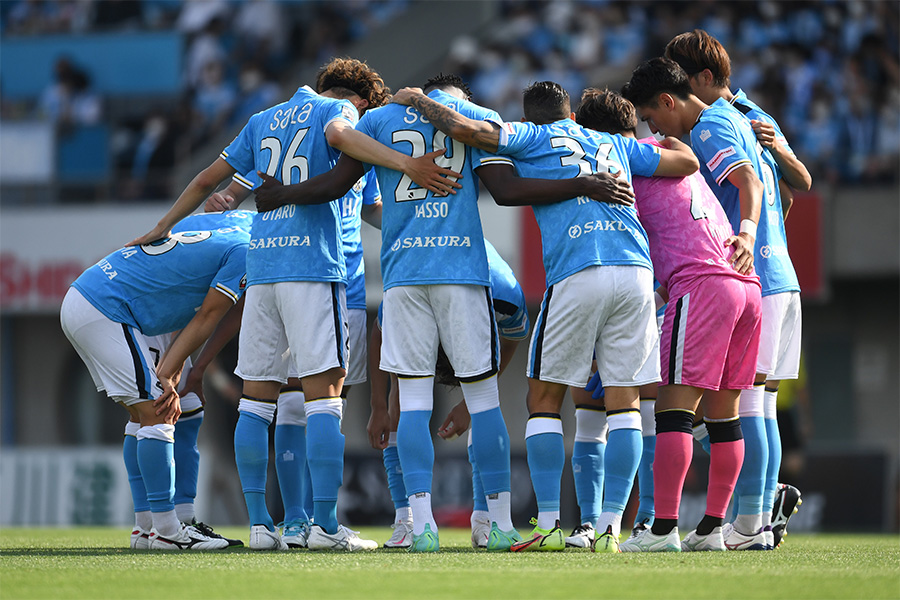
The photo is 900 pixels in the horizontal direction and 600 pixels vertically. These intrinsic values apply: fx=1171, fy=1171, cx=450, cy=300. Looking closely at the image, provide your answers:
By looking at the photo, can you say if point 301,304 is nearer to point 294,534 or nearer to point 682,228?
point 294,534

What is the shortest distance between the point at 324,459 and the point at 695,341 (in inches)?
72.0

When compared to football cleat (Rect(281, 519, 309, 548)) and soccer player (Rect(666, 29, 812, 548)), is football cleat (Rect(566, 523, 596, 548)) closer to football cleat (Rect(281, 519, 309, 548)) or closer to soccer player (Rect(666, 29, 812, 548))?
soccer player (Rect(666, 29, 812, 548))

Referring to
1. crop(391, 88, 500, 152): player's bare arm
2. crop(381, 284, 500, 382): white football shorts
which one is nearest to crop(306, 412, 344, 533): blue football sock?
crop(381, 284, 500, 382): white football shorts

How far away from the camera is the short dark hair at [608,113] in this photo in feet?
19.0

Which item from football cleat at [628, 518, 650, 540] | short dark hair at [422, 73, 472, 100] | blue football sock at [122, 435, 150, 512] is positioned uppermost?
short dark hair at [422, 73, 472, 100]

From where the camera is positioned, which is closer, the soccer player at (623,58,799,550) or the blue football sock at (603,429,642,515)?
the blue football sock at (603,429,642,515)

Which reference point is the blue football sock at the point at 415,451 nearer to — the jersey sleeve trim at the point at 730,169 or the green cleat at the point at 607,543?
the green cleat at the point at 607,543

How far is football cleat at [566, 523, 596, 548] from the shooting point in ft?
17.5

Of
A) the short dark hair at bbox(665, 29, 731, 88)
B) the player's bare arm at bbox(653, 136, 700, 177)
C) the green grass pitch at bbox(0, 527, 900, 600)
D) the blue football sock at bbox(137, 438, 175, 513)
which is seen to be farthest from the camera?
the short dark hair at bbox(665, 29, 731, 88)

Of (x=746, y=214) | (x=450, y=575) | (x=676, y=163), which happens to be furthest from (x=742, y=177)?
(x=450, y=575)

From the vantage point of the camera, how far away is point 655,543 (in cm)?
528

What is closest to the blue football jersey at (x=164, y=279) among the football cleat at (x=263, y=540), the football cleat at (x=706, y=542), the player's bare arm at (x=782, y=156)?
the football cleat at (x=263, y=540)

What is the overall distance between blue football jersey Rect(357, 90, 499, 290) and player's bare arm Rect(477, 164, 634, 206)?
0.57ft

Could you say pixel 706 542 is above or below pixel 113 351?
below
